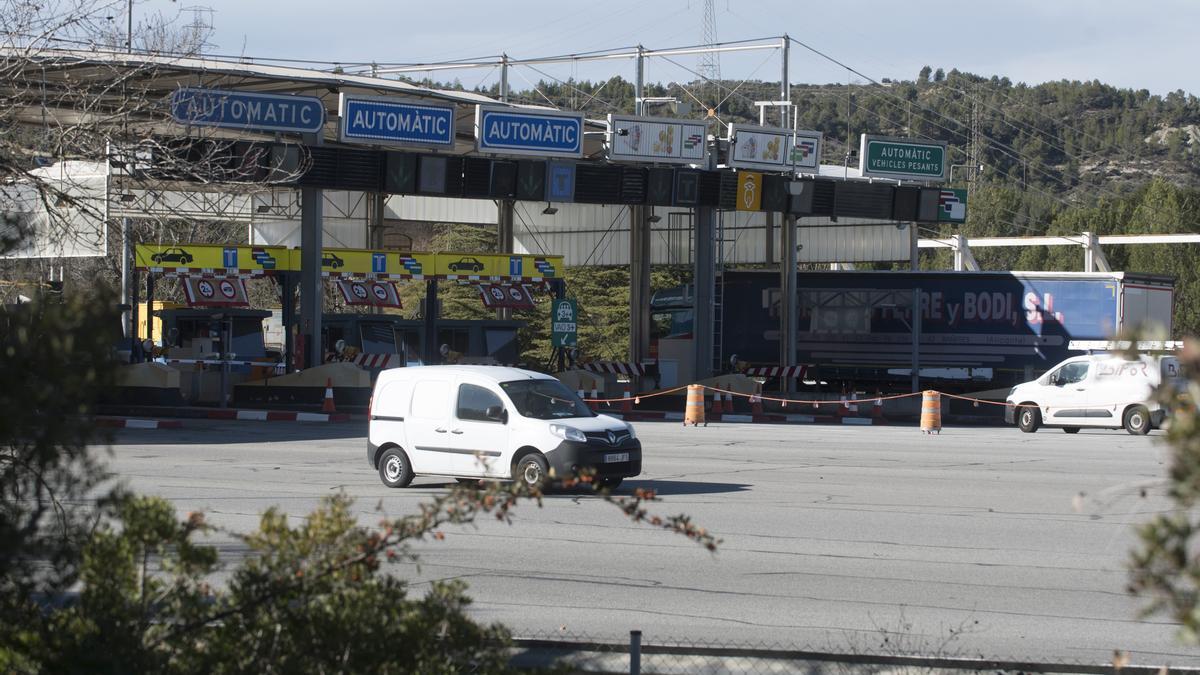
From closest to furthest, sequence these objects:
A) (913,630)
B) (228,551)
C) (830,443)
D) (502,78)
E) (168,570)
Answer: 1. (168,570)
2. (913,630)
3. (228,551)
4. (830,443)
5. (502,78)

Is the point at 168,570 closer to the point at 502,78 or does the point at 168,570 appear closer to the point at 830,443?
the point at 830,443

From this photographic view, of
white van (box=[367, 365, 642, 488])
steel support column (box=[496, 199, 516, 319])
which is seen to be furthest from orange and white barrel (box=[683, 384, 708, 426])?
steel support column (box=[496, 199, 516, 319])

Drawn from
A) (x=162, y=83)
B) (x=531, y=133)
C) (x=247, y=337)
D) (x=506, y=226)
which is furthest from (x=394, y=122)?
(x=506, y=226)

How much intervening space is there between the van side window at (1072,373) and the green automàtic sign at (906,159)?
12911 millimetres

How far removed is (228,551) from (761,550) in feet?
16.2

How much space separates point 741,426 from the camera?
2842 centimetres

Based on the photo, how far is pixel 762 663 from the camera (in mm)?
7602

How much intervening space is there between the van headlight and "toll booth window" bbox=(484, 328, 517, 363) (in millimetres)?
24144

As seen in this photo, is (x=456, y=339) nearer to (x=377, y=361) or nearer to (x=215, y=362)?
(x=377, y=361)

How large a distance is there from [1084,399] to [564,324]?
598 inches

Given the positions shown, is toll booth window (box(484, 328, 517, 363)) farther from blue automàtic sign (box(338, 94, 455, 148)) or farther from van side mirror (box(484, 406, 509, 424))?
van side mirror (box(484, 406, 509, 424))

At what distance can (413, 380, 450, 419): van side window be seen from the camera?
1647cm

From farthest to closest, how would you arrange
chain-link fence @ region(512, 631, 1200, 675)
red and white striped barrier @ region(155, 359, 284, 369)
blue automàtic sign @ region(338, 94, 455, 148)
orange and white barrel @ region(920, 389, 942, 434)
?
red and white striped barrier @ region(155, 359, 284, 369) < blue automàtic sign @ region(338, 94, 455, 148) < orange and white barrel @ region(920, 389, 942, 434) < chain-link fence @ region(512, 631, 1200, 675)

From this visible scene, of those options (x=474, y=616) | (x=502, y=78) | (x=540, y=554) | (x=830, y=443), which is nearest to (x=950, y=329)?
(x=830, y=443)
